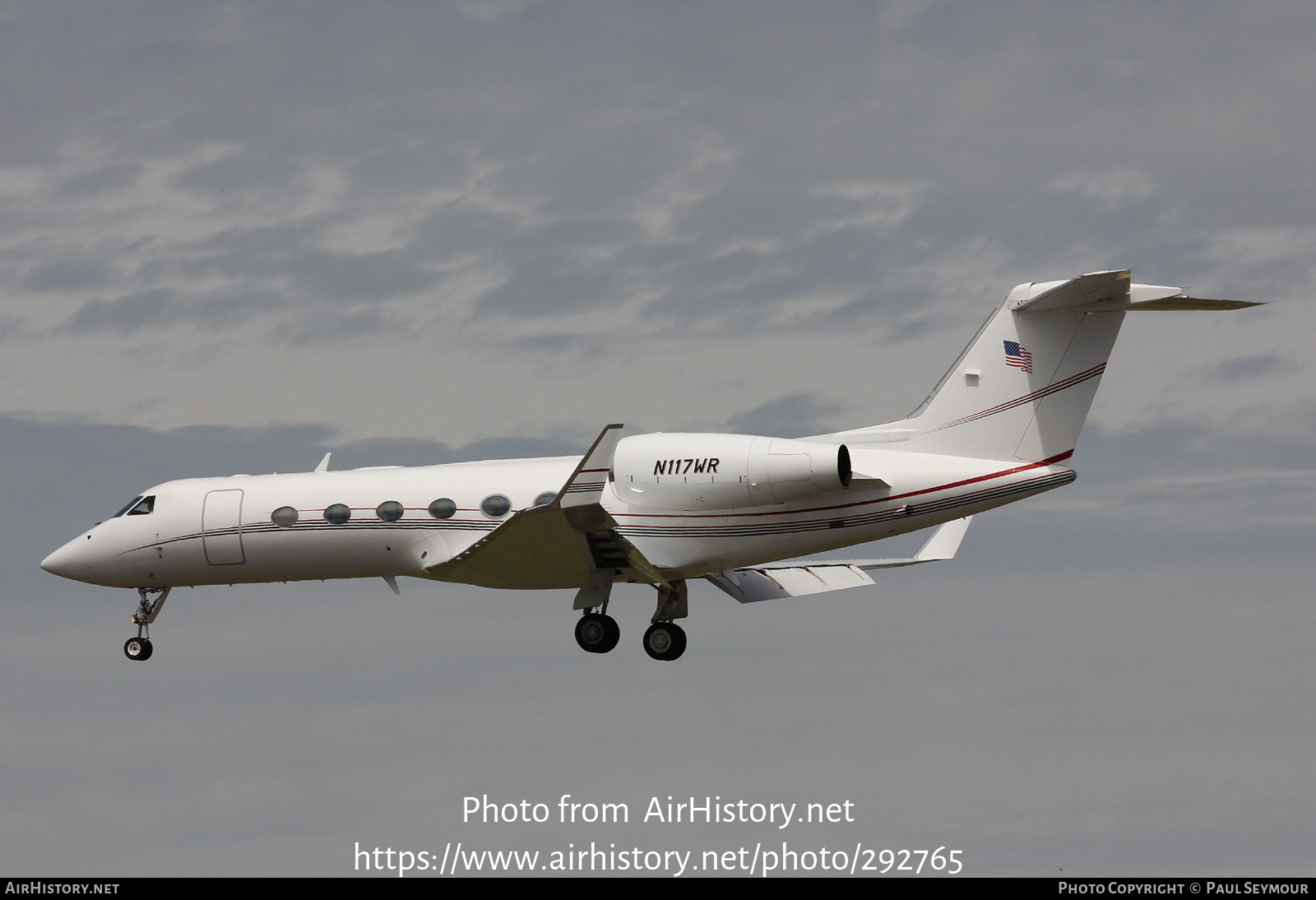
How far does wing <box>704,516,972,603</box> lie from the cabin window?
4110 mm

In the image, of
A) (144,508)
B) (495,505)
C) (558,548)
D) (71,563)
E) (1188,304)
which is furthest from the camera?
(71,563)

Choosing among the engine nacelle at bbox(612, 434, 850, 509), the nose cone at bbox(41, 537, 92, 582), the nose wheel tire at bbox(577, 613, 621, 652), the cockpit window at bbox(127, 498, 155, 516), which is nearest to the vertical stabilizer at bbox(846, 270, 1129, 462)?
the engine nacelle at bbox(612, 434, 850, 509)

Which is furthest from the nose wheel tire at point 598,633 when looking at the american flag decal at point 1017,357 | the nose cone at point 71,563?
the nose cone at point 71,563

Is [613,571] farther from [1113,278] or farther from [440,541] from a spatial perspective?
[1113,278]

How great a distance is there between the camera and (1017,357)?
20.4 m

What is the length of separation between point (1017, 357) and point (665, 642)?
662 centimetres

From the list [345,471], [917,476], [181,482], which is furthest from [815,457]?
[181,482]

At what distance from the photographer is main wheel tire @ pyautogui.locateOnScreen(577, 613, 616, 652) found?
22469 millimetres

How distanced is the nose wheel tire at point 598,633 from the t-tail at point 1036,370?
204 inches

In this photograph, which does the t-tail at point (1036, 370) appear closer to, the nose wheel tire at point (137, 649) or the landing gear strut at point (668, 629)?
the landing gear strut at point (668, 629)

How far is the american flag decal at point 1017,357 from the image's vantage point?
20.3m

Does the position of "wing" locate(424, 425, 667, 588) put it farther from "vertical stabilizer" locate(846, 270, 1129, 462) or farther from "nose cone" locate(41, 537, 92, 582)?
"nose cone" locate(41, 537, 92, 582)

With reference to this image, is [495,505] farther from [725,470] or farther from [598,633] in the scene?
[725,470]

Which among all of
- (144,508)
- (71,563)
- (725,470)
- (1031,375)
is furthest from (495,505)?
(1031,375)
